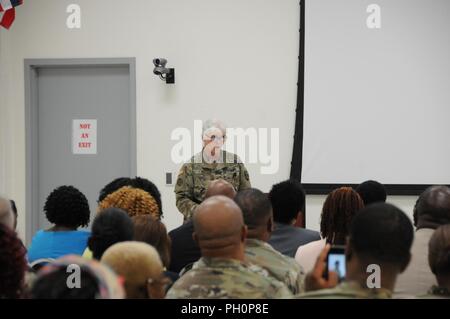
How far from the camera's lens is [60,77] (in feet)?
19.5

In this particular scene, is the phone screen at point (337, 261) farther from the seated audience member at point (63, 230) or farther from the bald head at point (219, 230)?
the seated audience member at point (63, 230)

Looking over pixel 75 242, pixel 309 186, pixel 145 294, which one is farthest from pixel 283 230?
pixel 309 186

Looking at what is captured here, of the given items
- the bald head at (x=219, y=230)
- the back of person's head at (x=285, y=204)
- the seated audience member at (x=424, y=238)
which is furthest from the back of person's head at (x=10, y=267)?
the back of person's head at (x=285, y=204)

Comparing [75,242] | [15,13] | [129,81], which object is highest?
[15,13]

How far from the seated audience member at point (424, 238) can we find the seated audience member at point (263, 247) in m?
0.40

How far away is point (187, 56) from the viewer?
223 inches

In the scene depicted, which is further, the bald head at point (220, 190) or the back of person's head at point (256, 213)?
the bald head at point (220, 190)

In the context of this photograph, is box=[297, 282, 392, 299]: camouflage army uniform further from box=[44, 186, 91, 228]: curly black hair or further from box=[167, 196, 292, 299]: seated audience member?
box=[44, 186, 91, 228]: curly black hair

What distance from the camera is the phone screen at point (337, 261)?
168 cm

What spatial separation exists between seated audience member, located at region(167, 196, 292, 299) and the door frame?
391 centimetres

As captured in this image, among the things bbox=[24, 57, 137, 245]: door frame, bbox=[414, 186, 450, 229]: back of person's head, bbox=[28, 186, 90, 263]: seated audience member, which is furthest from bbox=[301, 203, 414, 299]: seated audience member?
bbox=[24, 57, 137, 245]: door frame

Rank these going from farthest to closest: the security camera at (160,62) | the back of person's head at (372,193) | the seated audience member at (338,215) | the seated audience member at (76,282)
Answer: the security camera at (160,62), the back of person's head at (372,193), the seated audience member at (338,215), the seated audience member at (76,282)

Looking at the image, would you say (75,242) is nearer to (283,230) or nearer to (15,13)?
(283,230)
